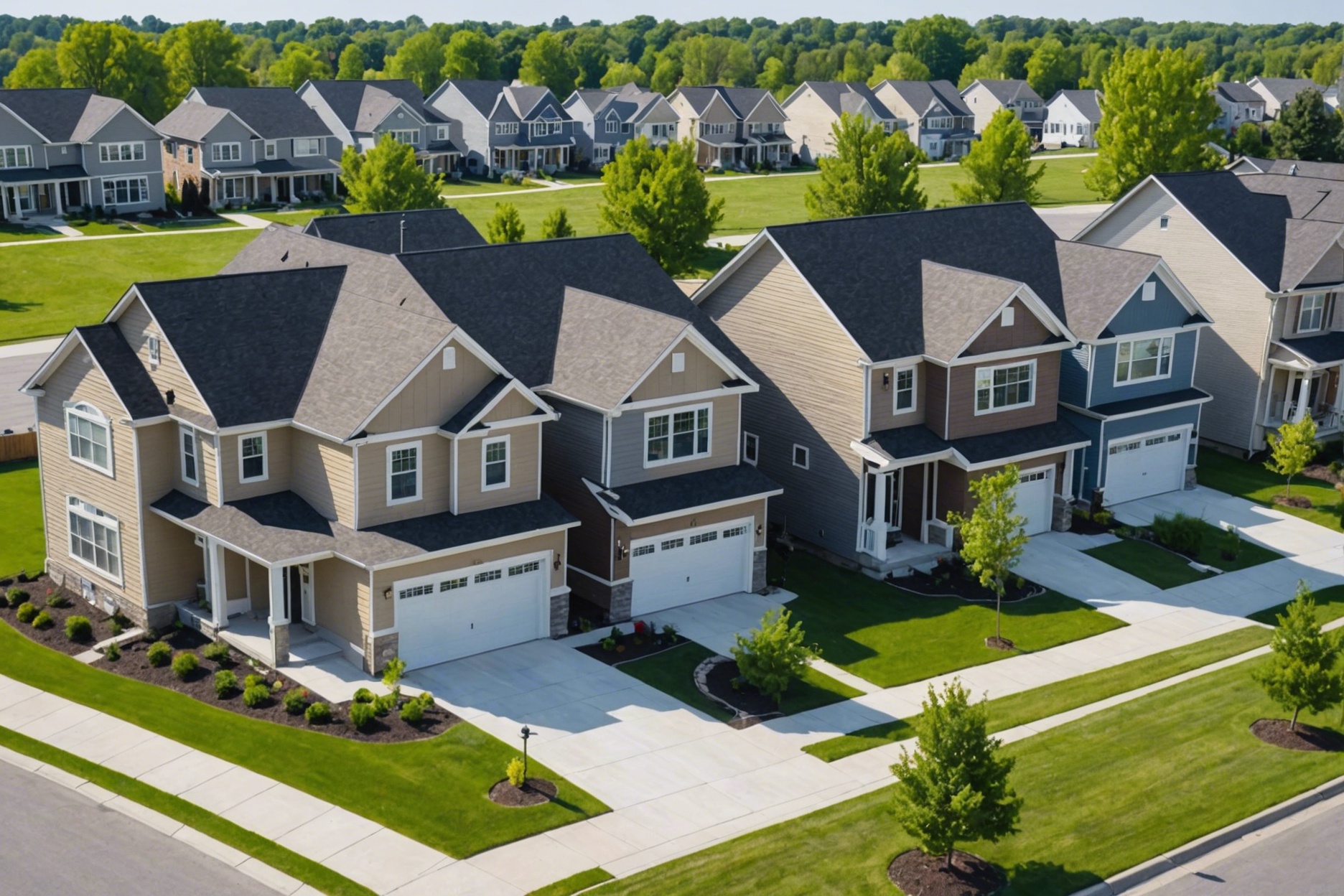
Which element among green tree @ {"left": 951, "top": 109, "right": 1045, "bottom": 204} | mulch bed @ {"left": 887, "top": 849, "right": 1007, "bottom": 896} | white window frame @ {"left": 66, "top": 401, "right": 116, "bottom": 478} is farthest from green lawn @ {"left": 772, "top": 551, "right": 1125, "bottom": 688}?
green tree @ {"left": 951, "top": 109, "right": 1045, "bottom": 204}

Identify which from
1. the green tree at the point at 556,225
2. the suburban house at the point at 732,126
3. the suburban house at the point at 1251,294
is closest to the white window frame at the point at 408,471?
the green tree at the point at 556,225

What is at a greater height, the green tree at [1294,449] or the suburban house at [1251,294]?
the suburban house at [1251,294]

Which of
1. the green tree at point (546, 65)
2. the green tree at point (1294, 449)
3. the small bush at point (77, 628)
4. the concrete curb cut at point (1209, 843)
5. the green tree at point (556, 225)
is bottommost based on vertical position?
the concrete curb cut at point (1209, 843)

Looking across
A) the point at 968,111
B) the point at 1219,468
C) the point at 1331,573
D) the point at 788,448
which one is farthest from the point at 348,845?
the point at 968,111

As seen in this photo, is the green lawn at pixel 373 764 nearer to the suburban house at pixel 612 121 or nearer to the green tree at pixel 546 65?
the suburban house at pixel 612 121

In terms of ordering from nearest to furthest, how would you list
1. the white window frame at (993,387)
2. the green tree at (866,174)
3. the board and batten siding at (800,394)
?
the board and batten siding at (800,394)
the white window frame at (993,387)
the green tree at (866,174)

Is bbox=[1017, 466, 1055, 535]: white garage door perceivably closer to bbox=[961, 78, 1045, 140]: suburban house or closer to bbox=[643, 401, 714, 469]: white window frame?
bbox=[643, 401, 714, 469]: white window frame
